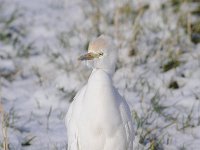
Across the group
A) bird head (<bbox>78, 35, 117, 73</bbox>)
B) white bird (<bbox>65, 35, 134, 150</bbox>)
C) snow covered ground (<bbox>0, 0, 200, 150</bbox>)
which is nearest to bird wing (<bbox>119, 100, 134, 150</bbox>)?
white bird (<bbox>65, 35, 134, 150</bbox>)

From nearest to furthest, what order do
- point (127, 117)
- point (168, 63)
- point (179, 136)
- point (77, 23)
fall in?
point (127, 117) < point (179, 136) < point (168, 63) < point (77, 23)

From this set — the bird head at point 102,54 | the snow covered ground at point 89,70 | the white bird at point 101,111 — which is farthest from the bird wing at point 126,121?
the snow covered ground at point 89,70

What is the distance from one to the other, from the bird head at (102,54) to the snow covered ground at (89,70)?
71 cm

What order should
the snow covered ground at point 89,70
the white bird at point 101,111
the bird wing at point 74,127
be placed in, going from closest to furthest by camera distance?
the white bird at point 101,111
the bird wing at point 74,127
the snow covered ground at point 89,70

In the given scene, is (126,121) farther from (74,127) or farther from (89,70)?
(89,70)

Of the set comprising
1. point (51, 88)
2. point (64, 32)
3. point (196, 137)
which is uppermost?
point (64, 32)

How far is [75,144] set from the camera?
2854mm

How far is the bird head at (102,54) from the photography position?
8.96 ft

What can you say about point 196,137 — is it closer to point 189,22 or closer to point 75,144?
point 75,144

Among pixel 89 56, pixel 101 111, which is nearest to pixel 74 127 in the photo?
pixel 101 111

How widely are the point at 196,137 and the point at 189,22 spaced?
4.67 ft

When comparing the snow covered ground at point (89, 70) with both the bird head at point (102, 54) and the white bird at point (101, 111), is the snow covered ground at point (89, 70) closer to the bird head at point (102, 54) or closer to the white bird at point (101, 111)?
the white bird at point (101, 111)

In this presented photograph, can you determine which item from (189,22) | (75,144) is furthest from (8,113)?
(189,22)

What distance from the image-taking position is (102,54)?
274 centimetres
